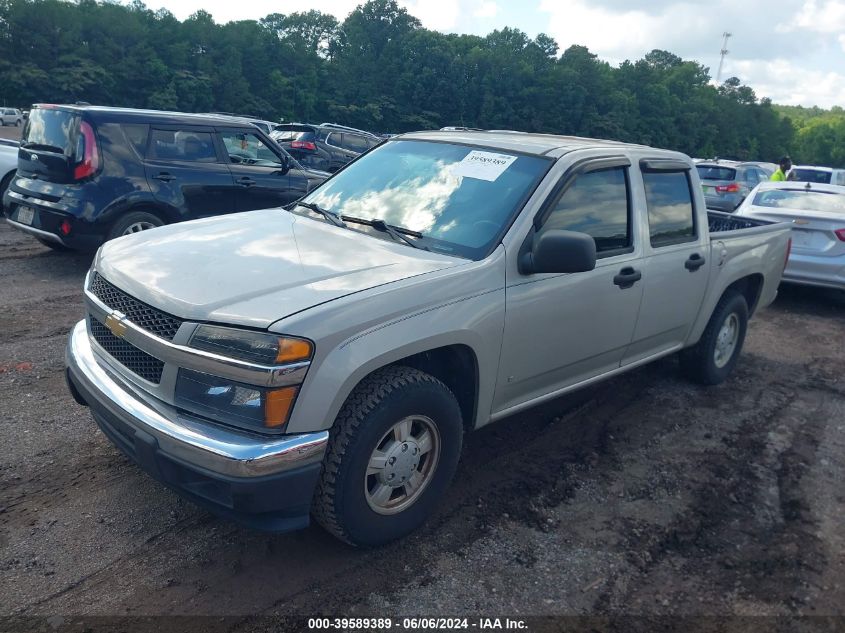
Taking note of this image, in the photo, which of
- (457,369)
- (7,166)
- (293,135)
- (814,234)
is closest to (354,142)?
(293,135)

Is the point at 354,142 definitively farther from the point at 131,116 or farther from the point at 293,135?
the point at 131,116

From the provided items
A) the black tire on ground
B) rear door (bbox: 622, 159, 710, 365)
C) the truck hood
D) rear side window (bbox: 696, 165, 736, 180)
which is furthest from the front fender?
rear side window (bbox: 696, 165, 736, 180)

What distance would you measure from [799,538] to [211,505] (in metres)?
3.03

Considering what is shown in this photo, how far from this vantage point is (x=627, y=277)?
14.4 ft

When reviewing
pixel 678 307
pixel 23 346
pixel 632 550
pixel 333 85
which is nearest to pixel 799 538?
pixel 632 550

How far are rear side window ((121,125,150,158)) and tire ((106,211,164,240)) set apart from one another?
67 cm

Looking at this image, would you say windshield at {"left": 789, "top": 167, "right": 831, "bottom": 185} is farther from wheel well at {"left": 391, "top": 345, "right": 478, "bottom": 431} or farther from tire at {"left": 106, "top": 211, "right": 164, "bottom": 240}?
wheel well at {"left": 391, "top": 345, "right": 478, "bottom": 431}

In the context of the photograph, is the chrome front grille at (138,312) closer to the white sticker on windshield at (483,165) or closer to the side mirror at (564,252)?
the side mirror at (564,252)

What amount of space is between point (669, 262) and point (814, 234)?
5.20m

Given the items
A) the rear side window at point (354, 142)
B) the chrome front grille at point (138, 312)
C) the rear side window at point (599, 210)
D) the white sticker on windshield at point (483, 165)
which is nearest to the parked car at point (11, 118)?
the rear side window at point (354, 142)

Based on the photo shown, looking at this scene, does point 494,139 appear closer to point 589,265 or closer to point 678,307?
point 589,265

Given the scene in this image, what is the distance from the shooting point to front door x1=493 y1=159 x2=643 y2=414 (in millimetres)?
3750

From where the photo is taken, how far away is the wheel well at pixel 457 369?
137 inches

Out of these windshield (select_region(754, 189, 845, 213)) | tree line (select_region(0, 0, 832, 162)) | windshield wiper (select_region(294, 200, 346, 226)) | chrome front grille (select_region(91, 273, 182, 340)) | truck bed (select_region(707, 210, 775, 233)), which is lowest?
chrome front grille (select_region(91, 273, 182, 340))
